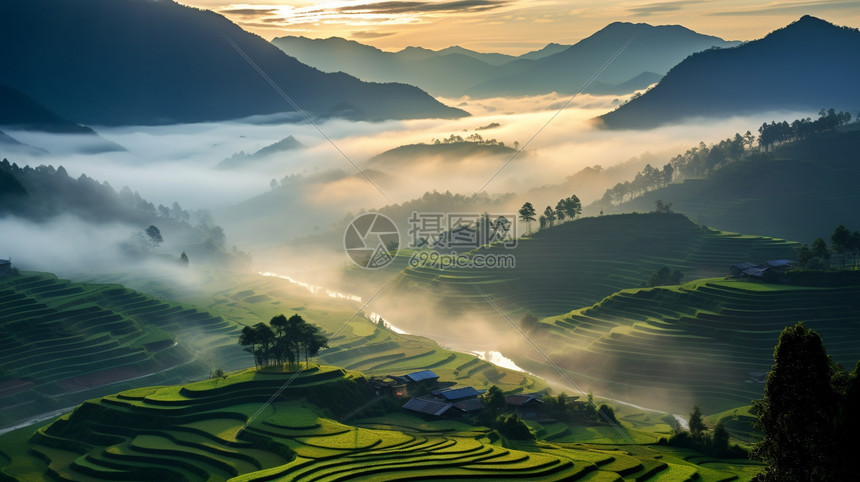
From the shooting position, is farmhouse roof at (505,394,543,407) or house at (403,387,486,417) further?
farmhouse roof at (505,394,543,407)

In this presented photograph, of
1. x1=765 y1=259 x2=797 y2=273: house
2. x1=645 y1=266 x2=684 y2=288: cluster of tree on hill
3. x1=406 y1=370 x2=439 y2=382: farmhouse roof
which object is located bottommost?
x1=406 y1=370 x2=439 y2=382: farmhouse roof

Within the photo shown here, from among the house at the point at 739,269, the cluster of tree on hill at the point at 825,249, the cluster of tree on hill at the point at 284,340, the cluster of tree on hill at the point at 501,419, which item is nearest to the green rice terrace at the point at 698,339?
the house at the point at 739,269

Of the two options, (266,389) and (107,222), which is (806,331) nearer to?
(266,389)

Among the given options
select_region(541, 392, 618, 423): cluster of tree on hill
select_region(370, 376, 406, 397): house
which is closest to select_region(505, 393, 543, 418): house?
select_region(541, 392, 618, 423): cluster of tree on hill

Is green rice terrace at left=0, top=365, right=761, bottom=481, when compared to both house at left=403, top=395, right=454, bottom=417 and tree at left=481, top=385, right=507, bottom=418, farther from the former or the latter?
tree at left=481, top=385, right=507, bottom=418

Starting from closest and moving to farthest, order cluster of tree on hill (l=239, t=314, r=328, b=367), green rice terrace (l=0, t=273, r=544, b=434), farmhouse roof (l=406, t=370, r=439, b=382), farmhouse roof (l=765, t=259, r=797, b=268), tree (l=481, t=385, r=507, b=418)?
tree (l=481, t=385, r=507, b=418) < cluster of tree on hill (l=239, t=314, r=328, b=367) < farmhouse roof (l=406, t=370, r=439, b=382) < green rice terrace (l=0, t=273, r=544, b=434) < farmhouse roof (l=765, t=259, r=797, b=268)

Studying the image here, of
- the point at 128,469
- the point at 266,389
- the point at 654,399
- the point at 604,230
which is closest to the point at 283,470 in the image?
the point at 128,469

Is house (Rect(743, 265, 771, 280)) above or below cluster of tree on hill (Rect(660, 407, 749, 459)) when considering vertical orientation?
above

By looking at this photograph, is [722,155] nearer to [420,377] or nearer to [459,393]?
[420,377]

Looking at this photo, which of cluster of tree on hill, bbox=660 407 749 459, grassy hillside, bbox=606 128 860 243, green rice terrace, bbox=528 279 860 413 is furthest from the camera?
grassy hillside, bbox=606 128 860 243
